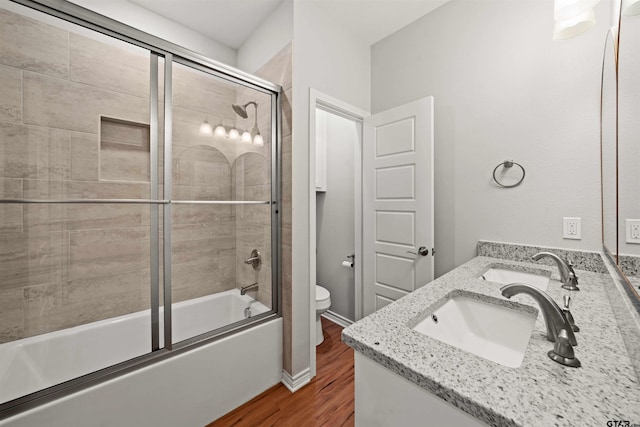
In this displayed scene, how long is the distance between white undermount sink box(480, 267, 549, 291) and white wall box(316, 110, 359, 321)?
1254 millimetres

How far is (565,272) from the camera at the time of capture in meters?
1.15

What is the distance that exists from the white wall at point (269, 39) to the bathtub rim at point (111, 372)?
204 cm

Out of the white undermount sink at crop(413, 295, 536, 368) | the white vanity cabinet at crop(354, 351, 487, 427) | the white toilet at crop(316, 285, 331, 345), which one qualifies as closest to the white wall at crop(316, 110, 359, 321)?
the white toilet at crop(316, 285, 331, 345)

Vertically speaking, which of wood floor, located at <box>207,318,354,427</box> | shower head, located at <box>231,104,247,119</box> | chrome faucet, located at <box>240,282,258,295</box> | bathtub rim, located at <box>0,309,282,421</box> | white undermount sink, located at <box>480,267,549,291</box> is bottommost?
wood floor, located at <box>207,318,354,427</box>

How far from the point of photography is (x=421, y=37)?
81.6 inches

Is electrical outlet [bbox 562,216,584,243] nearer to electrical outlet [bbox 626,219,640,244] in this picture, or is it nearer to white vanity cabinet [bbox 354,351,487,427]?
electrical outlet [bbox 626,219,640,244]

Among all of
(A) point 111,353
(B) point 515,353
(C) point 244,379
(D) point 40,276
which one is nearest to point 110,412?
(A) point 111,353

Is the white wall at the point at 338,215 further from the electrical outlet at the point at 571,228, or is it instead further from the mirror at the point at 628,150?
the mirror at the point at 628,150

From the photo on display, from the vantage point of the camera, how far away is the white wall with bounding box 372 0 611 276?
4.59ft

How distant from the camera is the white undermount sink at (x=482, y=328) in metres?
0.93

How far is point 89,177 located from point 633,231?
2534 millimetres

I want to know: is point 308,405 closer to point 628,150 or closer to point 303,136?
point 303,136

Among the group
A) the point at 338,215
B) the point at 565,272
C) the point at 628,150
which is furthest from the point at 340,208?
the point at 628,150

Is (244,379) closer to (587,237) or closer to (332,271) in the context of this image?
(332,271)
